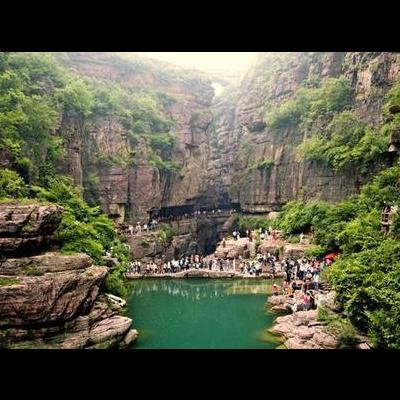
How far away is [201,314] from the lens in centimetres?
1386

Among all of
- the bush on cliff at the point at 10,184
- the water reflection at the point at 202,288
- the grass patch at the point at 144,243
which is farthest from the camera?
the grass patch at the point at 144,243

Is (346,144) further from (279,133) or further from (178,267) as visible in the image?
(178,267)

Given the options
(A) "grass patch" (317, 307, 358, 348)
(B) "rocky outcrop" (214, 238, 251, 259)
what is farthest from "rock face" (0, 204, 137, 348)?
(B) "rocky outcrop" (214, 238, 251, 259)

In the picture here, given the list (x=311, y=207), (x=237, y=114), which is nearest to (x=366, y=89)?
(x=311, y=207)

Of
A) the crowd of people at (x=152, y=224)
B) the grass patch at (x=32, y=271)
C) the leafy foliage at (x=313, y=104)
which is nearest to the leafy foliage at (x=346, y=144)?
the leafy foliage at (x=313, y=104)

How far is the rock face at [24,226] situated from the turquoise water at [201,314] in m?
3.40

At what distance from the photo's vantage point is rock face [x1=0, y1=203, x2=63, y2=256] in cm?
1028

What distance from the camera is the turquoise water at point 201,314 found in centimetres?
1120

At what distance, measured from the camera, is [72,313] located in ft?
32.7

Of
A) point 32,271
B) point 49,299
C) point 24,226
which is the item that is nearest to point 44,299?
point 49,299

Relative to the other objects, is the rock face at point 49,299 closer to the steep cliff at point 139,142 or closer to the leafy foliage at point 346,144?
the steep cliff at point 139,142

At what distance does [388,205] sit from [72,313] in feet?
32.2

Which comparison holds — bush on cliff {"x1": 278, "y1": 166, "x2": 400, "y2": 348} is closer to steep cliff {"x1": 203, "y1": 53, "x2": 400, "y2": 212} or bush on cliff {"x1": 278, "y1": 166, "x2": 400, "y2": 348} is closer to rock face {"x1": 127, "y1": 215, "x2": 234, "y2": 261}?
steep cliff {"x1": 203, "y1": 53, "x2": 400, "y2": 212}
